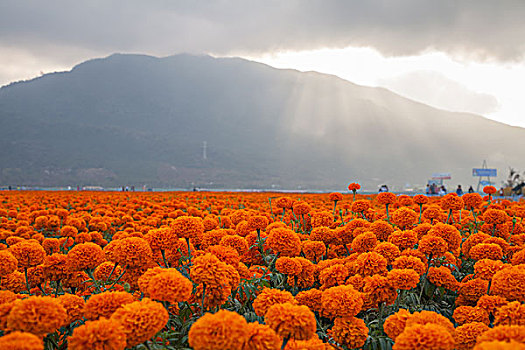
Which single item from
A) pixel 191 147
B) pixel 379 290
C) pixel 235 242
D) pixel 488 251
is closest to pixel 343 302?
pixel 379 290

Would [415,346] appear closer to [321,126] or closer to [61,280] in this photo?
[61,280]

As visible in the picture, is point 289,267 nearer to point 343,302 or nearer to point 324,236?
point 343,302

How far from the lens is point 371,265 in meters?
2.79

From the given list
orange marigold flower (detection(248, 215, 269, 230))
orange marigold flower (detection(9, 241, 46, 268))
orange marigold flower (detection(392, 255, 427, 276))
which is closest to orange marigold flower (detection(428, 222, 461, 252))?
orange marigold flower (detection(392, 255, 427, 276))

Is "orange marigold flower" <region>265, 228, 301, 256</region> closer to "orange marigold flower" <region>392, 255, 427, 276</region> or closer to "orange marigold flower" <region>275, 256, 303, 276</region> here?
"orange marigold flower" <region>275, 256, 303, 276</region>

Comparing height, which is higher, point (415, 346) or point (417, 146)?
point (417, 146)

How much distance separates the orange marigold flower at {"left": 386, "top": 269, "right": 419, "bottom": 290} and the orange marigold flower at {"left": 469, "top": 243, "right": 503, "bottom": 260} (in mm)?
1136

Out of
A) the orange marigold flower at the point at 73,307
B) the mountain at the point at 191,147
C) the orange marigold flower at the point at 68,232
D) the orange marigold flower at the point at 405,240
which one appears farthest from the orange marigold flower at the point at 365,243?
the mountain at the point at 191,147

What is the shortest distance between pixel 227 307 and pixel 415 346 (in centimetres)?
141

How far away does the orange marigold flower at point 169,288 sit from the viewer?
6.42ft

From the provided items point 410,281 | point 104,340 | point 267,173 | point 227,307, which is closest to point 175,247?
point 227,307

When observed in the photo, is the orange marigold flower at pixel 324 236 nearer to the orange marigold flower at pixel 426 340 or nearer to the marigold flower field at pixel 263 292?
the marigold flower field at pixel 263 292

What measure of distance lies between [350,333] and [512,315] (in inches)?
33.3

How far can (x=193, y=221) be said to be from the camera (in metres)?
3.16
